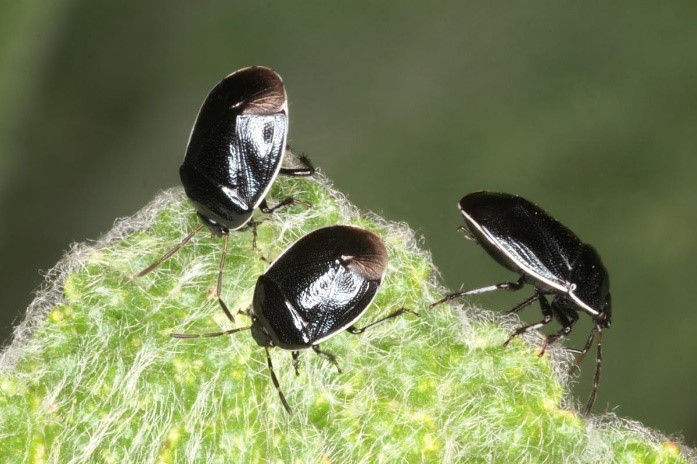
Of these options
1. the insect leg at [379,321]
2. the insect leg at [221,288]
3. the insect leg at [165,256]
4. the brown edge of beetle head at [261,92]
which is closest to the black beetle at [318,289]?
the insect leg at [379,321]

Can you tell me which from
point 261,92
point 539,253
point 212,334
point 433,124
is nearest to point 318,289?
point 212,334

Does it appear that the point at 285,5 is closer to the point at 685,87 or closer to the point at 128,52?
the point at 128,52

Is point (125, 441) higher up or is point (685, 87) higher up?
point (685, 87)

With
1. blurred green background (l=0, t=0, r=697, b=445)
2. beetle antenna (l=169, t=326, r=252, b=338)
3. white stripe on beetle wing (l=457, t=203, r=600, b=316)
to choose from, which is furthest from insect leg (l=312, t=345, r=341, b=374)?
blurred green background (l=0, t=0, r=697, b=445)

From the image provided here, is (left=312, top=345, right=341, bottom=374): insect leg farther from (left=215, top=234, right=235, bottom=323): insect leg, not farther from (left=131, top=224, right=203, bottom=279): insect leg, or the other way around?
(left=131, top=224, right=203, bottom=279): insect leg

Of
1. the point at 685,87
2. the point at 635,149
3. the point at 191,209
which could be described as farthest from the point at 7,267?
the point at 685,87

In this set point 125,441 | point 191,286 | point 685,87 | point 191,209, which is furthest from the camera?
point 685,87

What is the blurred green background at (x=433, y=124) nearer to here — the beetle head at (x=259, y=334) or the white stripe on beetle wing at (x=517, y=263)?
the white stripe on beetle wing at (x=517, y=263)
